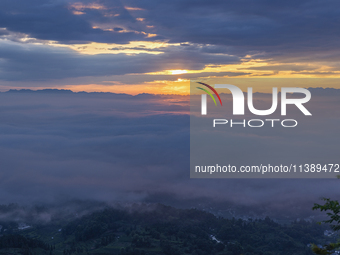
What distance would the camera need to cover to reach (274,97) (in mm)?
104375

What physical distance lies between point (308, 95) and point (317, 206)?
72271mm

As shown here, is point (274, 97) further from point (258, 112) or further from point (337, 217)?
point (337, 217)

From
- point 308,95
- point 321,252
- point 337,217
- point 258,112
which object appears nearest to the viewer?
point 321,252

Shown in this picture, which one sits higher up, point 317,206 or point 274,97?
point 274,97

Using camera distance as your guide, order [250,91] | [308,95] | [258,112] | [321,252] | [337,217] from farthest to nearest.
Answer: [250,91]
[258,112]
[308,95]
[337,217]
[321,252]

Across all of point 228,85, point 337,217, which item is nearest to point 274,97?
point 228,85

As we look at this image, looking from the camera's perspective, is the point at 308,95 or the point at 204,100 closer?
the point at 308,95

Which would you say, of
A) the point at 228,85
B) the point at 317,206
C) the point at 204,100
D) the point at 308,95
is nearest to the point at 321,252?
the point at 317,206

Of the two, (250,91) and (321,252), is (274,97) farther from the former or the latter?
(321,252)

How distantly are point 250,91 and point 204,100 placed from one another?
16.1 metres

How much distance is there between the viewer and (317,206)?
30297 millimetres

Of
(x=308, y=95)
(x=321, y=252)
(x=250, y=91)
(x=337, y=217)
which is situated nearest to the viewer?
(x=321, y=252)

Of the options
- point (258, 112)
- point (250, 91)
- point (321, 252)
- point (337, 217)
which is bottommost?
point (321, 252)

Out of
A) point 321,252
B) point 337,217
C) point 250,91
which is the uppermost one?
point 250,91
